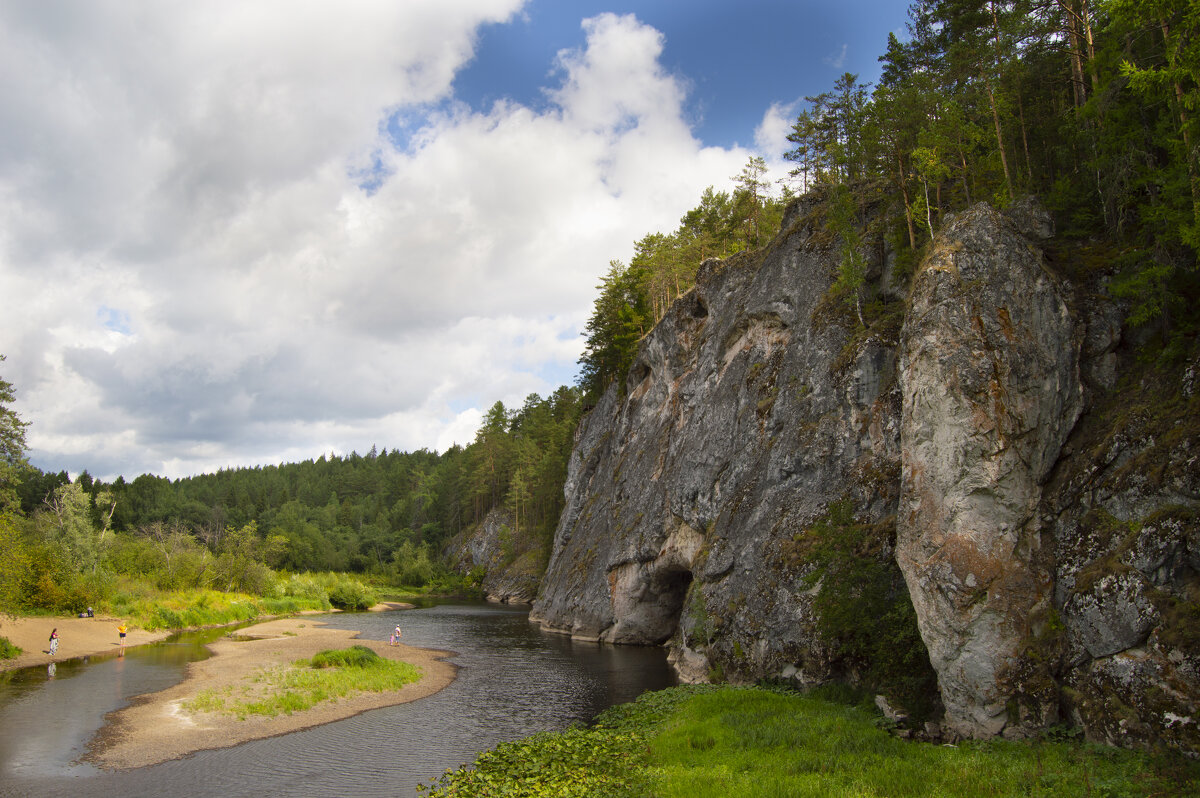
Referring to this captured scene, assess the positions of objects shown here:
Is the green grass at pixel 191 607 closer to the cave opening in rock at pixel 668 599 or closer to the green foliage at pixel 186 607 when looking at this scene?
the green foliage at pixel 186 607

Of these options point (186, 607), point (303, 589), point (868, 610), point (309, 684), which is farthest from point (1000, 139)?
point (303, 589)

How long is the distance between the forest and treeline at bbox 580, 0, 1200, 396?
9 centimetres

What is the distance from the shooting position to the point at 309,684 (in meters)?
30.0

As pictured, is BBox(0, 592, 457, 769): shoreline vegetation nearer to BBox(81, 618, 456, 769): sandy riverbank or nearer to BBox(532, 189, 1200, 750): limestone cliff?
BBox(81, 618, 456, 769): sandy riverbank

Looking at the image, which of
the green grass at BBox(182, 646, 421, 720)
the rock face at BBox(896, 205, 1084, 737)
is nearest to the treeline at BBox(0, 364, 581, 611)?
the green grass at BBox(182, 646, 421, 720)

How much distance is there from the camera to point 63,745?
21.1 m

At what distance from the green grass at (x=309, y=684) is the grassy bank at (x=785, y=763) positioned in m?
13.0

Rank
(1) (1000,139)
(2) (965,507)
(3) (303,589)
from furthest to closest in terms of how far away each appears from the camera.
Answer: (3) (303,589) < (1) (1000,139) < (2) (965,507)

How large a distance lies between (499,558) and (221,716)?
7279cm

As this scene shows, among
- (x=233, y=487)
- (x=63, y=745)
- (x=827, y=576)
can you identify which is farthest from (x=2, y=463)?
(x=233, y=487)

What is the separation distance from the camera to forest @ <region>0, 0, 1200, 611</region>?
1775cm

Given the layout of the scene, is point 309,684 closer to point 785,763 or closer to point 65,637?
point 65,637

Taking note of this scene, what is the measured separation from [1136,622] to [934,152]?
19.5 m

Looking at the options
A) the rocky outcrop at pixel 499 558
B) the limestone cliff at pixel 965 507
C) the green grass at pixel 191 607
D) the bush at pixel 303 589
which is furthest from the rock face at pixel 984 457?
the bush at pixel 303 589
